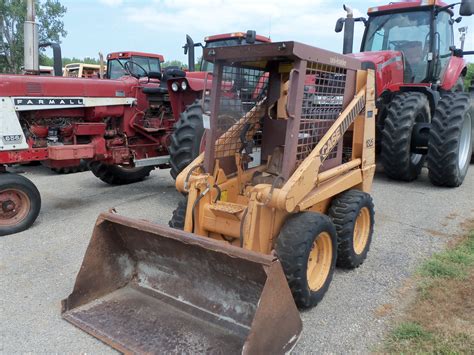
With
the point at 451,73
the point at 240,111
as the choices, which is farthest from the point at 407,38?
the point at 240,111

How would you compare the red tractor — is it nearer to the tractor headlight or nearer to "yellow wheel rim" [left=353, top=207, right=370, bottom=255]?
the tractor headlight

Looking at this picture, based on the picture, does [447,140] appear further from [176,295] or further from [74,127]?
[74,127]

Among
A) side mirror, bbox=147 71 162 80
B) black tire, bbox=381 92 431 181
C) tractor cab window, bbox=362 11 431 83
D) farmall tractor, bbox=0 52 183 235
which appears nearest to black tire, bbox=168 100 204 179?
farmall tractor, bbox=0 52 183 235

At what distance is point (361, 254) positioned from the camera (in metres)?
3.82

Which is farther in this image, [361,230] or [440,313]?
[361,230]

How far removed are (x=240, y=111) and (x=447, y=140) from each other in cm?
380

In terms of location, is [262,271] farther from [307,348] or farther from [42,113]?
[42,113]

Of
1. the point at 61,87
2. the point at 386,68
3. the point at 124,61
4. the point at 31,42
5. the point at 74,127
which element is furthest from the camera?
the point at 124,61

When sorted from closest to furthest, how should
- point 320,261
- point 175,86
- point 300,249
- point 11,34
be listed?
point 300,249, point 320,261, point 175,86, point 11,34

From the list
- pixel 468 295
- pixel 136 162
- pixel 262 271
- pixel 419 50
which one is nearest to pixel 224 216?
pixel 262 271

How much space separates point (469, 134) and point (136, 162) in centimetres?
548

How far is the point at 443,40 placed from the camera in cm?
722

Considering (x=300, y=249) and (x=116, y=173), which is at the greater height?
(x=300, y=249)

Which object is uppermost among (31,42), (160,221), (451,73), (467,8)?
(467,8)
